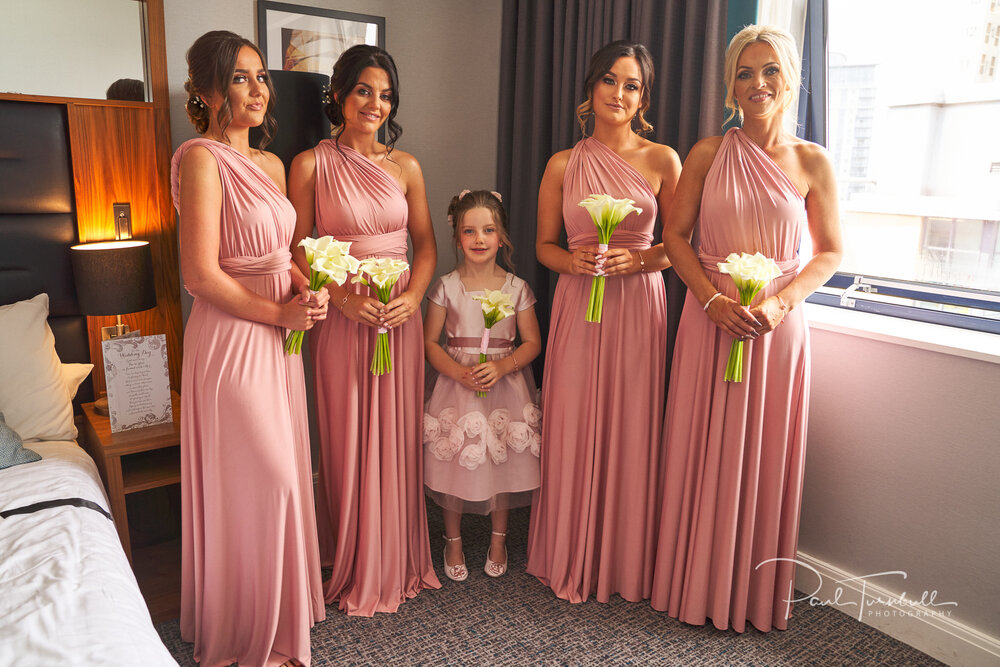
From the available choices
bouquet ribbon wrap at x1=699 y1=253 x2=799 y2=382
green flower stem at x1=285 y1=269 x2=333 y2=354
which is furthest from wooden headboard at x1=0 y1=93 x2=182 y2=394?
bouquet ribbon wrap at x1=699 y1=253 x2=799 y2=382

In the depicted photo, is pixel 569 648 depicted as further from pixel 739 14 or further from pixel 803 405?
pixel 739 14

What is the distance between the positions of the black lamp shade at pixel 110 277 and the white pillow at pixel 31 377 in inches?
6.3

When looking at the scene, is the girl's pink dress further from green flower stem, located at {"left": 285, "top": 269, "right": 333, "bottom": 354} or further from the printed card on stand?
the printed card on stand

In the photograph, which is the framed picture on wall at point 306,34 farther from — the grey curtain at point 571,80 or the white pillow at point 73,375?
the white pillow at point 73,375

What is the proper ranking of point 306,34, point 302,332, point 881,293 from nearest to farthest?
point 302,332 < point 881,293 < point 306,34

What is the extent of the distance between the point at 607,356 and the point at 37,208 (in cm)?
203

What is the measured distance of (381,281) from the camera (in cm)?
221

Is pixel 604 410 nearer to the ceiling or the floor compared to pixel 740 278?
nearer to the floor

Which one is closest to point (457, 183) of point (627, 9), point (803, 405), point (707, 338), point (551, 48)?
point (551, 48)

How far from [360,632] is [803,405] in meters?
1.59

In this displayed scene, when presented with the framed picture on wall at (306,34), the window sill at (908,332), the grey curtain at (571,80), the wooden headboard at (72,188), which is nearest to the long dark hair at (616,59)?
the grey curtain at (571,80)

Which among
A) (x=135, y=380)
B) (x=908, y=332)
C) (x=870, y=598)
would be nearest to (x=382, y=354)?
(x=135, y=380)

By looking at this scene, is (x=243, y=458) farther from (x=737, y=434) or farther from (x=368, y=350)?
(x=737, y=434)

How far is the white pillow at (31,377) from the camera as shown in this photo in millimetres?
2330
